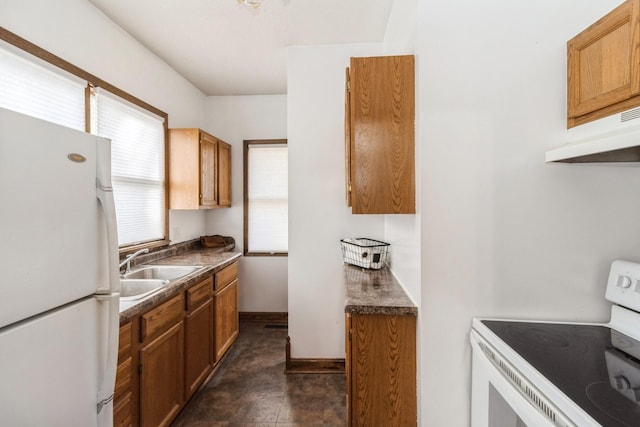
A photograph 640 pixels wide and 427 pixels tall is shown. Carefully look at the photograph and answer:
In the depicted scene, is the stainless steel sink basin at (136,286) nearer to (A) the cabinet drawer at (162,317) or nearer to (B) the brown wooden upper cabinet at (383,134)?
(A) the cabinet drawer at (162,317)

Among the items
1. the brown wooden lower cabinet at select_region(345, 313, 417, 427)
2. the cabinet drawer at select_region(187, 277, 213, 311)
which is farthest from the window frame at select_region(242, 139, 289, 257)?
the brown wooden lower cabinet at select_region(345, 313, 417, 427)

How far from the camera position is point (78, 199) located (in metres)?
0.96

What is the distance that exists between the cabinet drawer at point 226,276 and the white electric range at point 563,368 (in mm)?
2086

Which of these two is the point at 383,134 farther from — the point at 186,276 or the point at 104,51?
the point at 104,51

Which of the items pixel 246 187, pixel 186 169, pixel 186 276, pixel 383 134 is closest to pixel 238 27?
pixel 186 169

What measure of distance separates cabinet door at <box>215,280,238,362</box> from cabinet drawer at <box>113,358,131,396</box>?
1.06m

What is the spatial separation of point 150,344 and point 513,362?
1.81 meters

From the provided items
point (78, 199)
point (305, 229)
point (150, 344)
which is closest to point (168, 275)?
point (150, 344)

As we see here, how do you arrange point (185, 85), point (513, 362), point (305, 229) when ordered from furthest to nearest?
point (185, 85)
point (305, 229)
point (513, 362)

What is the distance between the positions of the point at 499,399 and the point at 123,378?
174 cm

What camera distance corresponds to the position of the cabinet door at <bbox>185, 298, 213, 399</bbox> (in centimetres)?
208

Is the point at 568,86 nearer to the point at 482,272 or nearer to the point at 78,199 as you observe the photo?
the point at 482,272

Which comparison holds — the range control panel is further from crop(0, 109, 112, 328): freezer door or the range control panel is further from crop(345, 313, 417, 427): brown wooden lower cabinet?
crop(0, 109, 112, 328): freezer door

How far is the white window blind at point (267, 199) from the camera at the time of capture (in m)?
3.78
